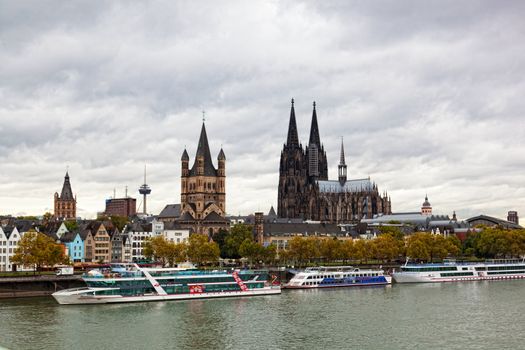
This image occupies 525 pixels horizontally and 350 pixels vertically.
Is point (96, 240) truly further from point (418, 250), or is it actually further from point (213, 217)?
point (418, 250)

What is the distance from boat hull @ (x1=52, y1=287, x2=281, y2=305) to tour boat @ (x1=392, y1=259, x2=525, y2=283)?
3166 centimetres

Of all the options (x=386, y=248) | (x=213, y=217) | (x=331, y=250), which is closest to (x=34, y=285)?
(x=331, y=250)

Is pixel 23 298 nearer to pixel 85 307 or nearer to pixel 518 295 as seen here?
pixel 85 307

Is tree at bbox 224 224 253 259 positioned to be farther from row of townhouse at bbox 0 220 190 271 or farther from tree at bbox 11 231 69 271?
tree at bbox 11 231 69 271

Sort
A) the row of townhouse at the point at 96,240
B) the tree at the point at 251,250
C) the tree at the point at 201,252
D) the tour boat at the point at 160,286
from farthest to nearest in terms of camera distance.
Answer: the row of townhouse at the point at 96,240 → the tree at the point at 251,250 → the tree at the point at 201,252 → the tour boat at the point at 160,286

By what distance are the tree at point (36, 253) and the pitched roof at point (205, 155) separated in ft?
261

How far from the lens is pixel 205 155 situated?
188625 millimetres

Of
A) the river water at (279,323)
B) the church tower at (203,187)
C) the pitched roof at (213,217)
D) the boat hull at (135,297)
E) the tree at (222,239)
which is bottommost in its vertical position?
the river water at (279,323)

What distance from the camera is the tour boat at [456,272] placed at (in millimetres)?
121750

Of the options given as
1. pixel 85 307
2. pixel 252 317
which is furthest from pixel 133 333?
pixel 85 307

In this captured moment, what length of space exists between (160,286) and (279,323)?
24.9 m

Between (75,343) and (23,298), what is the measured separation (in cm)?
3358

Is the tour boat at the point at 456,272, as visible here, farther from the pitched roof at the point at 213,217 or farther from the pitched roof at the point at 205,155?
the pitched roof at the point at 205,155

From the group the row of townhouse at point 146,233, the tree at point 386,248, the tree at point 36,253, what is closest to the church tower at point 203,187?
the row of townhouse at point 146,233
